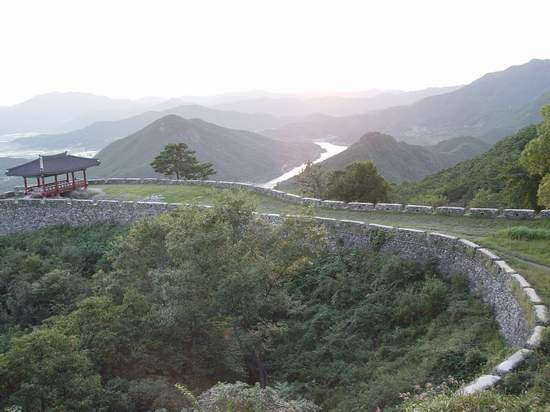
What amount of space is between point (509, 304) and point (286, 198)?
1571cm

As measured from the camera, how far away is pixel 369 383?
1082 centimetres

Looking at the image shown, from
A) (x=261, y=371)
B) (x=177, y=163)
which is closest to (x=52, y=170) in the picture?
(x=177, y=163)

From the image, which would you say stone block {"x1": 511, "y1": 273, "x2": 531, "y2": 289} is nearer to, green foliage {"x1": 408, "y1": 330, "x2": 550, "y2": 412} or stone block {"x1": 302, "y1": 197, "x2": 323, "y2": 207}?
green foliage {"x1": 408, "y1": 330, "x2": 550, "y2": 412}

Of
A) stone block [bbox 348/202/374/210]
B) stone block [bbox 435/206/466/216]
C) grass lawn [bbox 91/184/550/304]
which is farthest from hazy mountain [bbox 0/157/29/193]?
stone block [bbox 435/206/466/216]

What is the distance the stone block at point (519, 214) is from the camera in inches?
619

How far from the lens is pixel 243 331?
12930 millimetres

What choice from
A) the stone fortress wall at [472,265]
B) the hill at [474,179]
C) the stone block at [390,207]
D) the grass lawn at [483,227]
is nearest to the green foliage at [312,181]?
the hill at [474,179]

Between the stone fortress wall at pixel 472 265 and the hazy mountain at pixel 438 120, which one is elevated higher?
the hazy mountain at pixel 438 120

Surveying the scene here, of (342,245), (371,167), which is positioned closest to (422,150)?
(371,167)

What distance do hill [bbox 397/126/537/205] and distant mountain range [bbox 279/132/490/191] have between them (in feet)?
120

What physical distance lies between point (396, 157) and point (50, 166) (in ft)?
237

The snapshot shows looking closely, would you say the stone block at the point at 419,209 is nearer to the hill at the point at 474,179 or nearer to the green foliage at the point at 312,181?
the hill at the point at 474,179

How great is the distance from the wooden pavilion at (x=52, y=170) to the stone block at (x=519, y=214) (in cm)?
2470

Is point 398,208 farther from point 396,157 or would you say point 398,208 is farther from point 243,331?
point 396,157
